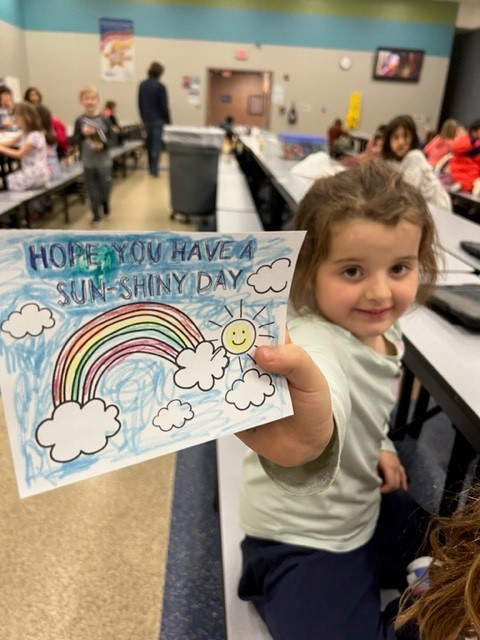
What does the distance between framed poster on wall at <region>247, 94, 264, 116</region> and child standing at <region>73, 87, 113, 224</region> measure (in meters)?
11.0

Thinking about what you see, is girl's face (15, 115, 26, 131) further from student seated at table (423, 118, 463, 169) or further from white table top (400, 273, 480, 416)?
student seated at table (423, 118, 463, 169)

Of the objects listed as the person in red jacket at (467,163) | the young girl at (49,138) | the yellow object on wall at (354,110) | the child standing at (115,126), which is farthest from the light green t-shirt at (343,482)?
the yellow object on wall at (354,110)

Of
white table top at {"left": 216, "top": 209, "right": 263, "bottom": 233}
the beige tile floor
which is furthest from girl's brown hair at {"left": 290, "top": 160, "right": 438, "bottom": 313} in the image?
white table top at {"left": 216, "top": 209, "right": 263, "bottom": 233}

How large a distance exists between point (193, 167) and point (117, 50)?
8092 millimetres

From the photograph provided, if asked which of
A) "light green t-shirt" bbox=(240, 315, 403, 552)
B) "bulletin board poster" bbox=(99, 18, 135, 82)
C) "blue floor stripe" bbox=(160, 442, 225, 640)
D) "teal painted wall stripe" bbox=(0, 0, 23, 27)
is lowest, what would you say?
"blue floor stripe" bbox=(160, 442, 225, 640)

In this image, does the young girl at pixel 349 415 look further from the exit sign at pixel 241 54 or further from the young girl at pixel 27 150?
the exit sign at pixel 241 54

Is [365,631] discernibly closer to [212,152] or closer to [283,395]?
[283,395]

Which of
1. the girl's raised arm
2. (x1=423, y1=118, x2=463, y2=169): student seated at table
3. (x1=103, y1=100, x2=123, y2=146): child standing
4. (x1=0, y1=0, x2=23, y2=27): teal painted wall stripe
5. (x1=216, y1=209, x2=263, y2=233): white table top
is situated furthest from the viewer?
(x1=0, y1=0, x2=23, y2=27): teal painted wall stripe

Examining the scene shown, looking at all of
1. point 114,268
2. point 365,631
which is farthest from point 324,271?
point 365,631

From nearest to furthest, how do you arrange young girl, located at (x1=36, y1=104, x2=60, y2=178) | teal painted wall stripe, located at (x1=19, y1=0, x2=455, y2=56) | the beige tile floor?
1. the beige tile floor
2. young girl, located at (x1=36, y1=104, x2=60, y2=178)
3. teal painted wall stripe, located at (x1=19, y1=0, x2=455, y2=56)

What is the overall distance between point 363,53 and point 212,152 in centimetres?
855

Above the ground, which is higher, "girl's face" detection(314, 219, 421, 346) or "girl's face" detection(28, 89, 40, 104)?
"girl's face" detection(28, 89, 40, 104)

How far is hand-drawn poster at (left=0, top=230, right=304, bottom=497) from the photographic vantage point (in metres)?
0.45

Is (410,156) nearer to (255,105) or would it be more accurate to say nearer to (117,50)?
(117,50)
